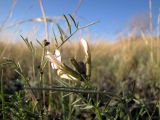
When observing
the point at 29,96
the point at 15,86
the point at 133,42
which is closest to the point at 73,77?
the point at 29,96

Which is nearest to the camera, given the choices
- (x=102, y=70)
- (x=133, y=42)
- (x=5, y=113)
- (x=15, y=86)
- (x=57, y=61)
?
(x=57, y=61)

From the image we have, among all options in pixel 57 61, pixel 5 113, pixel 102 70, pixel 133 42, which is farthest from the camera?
pixel 133 42

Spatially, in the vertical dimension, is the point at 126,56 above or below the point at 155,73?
above

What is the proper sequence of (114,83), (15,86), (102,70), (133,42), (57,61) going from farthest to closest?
(133,42), (102,70), (114,83), (15,86), (57,61)

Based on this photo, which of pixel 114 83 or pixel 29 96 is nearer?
pixel 29 96

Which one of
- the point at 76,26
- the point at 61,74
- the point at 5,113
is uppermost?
the point at 76,26

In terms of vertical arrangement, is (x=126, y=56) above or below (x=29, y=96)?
above

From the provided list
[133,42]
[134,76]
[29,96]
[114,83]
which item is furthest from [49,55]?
[133,42]

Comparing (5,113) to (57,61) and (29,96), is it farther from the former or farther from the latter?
(57,61)

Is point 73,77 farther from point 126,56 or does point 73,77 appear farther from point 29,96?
point 126,56
